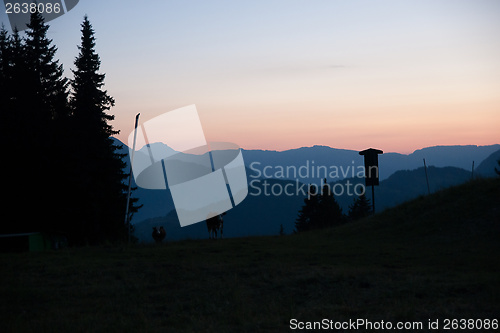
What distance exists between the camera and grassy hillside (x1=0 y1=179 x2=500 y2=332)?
9.21 meters

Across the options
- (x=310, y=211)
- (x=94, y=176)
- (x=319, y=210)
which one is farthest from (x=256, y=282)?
(x=310, y=211)

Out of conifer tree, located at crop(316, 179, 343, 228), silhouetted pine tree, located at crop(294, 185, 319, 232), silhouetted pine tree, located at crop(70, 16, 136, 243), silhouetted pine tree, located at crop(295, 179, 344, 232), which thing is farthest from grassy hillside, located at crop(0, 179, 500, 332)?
silhouetted pine tree, located at crop(294, 185, 319, 232)

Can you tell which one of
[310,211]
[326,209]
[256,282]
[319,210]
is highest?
[326,209]

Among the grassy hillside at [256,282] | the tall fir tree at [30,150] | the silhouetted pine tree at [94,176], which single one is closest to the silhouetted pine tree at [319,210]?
the silhouetted pine tree at [94,176]

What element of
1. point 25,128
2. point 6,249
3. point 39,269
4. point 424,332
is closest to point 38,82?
point 25,128

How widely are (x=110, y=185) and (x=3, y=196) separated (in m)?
7.57

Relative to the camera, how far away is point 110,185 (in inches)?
1556

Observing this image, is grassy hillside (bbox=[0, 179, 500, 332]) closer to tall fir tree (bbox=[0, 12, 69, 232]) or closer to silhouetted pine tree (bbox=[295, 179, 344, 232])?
tall fir tree (bbox=[0, 12, 69, 232])

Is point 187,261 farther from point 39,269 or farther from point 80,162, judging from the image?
point 80,162

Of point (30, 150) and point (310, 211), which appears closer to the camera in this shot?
point (30, 150)

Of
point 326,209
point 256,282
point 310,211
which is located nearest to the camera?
point 256,282

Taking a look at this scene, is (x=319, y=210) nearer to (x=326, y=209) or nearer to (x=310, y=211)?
(x=326, y=209)

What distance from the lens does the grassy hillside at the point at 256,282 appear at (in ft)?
30.2

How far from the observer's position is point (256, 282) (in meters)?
12.5
